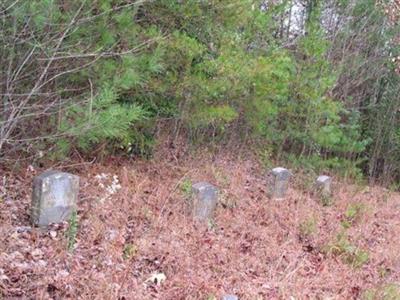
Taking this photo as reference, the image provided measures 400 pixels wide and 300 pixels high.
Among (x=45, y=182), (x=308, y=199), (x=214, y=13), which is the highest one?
(x=214, y=13)

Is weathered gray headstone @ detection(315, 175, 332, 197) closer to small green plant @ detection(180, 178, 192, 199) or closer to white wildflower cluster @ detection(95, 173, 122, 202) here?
small green plant @ detection(180, 178, 192, 199)

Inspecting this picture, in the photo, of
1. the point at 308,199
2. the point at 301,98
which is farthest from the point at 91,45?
the point at 301,98

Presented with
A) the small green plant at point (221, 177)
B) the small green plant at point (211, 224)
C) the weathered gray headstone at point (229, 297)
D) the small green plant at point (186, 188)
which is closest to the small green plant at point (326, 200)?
the small green plant at point (221, 177)

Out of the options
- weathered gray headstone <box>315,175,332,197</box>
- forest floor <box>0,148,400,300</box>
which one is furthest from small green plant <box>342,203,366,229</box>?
weathered gray headstone <box>315,175,332,197</box>

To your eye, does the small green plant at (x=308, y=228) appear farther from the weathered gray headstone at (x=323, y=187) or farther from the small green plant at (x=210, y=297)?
the small green plant at (x=210, y=297)

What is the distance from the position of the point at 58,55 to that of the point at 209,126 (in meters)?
3.72

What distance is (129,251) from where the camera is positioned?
3.86m

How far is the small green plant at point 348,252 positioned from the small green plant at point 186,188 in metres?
1.55

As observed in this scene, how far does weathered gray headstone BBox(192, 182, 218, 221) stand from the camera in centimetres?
486

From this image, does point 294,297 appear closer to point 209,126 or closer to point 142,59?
point 142,59

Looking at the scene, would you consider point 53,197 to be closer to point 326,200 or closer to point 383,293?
point 383,293

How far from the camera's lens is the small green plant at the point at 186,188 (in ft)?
16.7

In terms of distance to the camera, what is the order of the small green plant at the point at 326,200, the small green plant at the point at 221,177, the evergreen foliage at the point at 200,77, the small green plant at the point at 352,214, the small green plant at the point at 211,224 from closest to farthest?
the evergreen foliage at the point at 200,77
the small green plant at the point at 211,224
the small green plant at the point at 352,214
the small green plant at the point at 221,177
the small green plant at the point at 326,200

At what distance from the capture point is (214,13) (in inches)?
211
